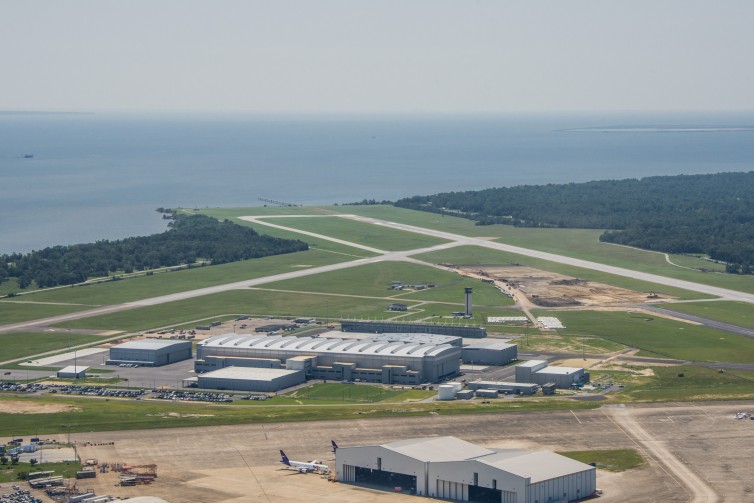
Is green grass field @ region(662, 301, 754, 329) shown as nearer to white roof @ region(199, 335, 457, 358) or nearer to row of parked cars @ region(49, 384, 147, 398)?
white roof @ region(199, 335, 457, 358)

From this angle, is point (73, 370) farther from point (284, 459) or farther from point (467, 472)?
point (467, 472)

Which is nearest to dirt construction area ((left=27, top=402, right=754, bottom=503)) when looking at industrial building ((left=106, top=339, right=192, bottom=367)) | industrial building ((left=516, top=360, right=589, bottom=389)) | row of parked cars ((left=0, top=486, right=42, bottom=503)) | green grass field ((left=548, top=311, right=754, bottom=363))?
row of parked cars ((left=0, top=486, right=42, bottom=503))

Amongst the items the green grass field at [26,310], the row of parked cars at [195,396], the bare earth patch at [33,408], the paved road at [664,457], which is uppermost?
the green grass field at [26,310]

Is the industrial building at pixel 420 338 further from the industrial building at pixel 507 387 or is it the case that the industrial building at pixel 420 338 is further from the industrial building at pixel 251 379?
the industrial building at pixel 507 387

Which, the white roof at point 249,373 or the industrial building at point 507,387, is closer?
the industrial building at point 507,387

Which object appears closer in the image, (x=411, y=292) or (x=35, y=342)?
(x=35, y=342)

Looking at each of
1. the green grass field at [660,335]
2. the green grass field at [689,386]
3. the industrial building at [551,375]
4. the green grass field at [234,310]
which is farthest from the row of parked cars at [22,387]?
the green grass field at [660,335]

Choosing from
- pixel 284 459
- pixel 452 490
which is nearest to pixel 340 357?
pixel 284 459

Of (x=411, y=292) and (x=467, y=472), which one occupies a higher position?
(x=411, y=292)
